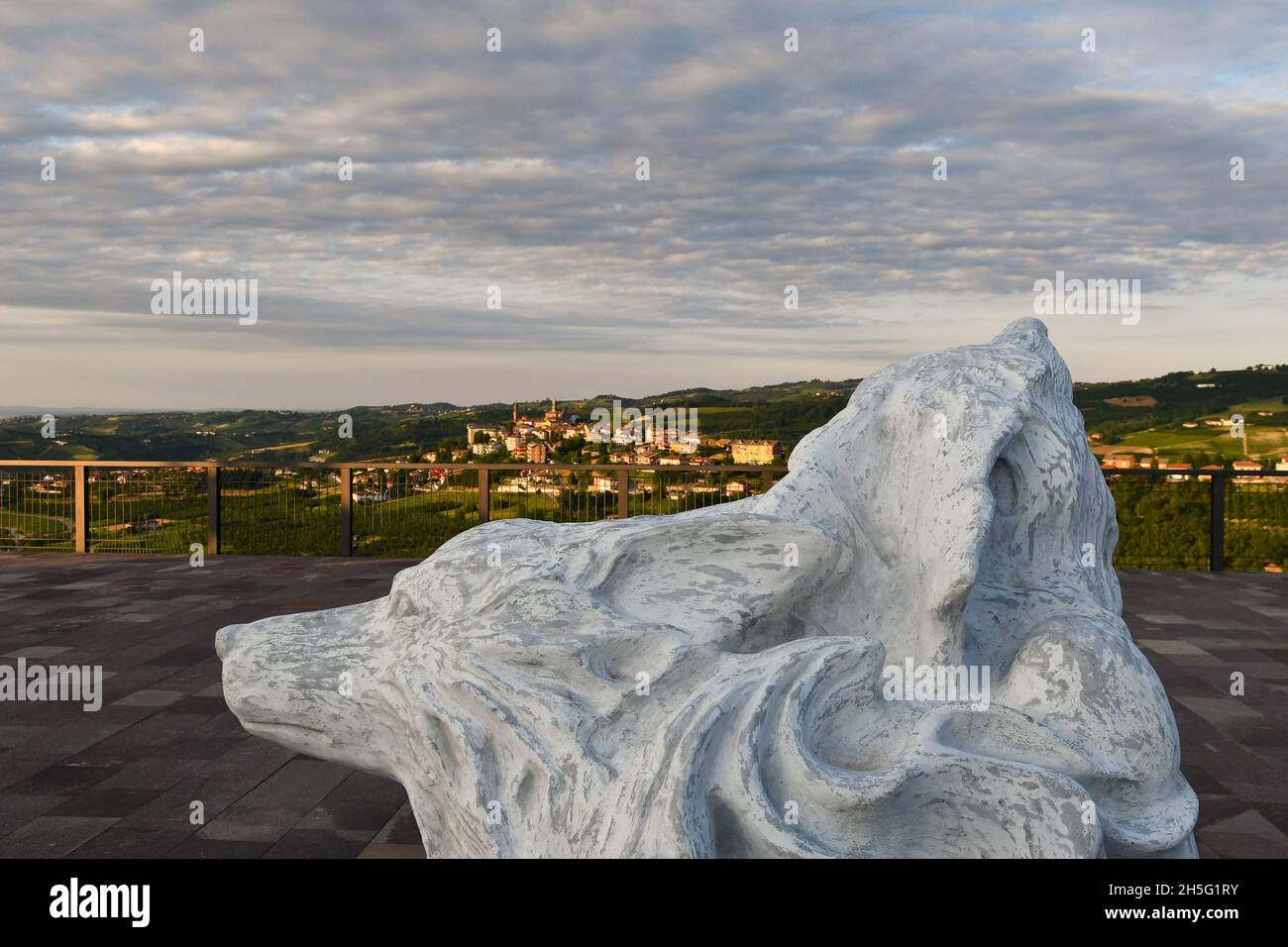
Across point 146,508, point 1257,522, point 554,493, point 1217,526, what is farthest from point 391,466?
point 1257,522

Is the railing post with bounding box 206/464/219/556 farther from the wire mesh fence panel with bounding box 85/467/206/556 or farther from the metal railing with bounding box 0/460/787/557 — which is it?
the wire mesh fence panel with bounding box 85/467/206/556

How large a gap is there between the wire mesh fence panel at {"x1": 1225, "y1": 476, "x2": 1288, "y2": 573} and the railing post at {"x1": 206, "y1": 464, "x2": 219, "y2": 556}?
1127 cm

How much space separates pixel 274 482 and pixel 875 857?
1074cm

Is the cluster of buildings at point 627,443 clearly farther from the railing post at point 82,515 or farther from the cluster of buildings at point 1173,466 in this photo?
the railing post at point 82,515

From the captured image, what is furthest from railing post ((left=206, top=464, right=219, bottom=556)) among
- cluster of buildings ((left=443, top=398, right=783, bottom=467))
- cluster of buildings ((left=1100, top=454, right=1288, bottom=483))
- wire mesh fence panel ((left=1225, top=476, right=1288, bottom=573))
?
wire mesh fence panel ((left=1225, top=476, right=1288, bottom=573))

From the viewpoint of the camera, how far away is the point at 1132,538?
1152 cm

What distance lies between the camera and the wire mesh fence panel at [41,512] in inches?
478

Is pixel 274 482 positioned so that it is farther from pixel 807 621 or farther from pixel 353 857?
pixel 807 621

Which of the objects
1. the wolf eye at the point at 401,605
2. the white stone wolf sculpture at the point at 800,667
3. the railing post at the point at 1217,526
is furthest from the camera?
the railing post at the point at 1217,526

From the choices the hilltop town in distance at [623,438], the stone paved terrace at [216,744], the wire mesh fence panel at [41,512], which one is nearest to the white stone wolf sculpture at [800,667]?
the stone paved terrace at [216,744]

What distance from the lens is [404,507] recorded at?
1193cm

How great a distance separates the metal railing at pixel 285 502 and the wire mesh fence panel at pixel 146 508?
0.5 inches

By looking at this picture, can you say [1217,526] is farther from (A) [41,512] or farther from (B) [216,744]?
(A) [41,512]
